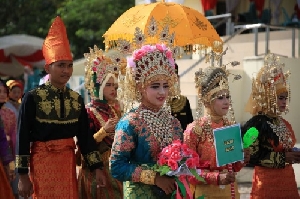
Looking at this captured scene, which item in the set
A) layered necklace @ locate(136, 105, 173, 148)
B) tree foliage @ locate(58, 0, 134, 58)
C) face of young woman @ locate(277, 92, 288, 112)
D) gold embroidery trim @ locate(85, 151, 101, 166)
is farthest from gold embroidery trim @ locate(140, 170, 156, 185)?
tree foliage @ locate(58, 0, 134, 58)

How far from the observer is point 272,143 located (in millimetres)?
6359

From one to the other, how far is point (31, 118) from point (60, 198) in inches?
30.1

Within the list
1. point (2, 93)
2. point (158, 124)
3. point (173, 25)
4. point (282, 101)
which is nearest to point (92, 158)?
point (158, 124)

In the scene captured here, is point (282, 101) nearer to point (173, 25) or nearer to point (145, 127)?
point (173, 25)

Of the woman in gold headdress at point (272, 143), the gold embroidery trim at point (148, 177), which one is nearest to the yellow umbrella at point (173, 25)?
the woman in gold headdress at point (272, 143)

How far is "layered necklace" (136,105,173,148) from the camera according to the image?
4.67 m

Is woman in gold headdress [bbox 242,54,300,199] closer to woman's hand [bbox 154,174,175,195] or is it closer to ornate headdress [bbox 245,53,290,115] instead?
ornate headdress [bbox 245,53,290,115]

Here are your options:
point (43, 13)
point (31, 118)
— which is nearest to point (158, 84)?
point (31, 118)

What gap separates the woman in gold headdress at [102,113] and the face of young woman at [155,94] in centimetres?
174

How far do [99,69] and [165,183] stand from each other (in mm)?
2769

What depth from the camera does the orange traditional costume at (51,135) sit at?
18.8 feet

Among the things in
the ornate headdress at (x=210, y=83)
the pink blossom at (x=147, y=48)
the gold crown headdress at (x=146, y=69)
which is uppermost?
the pink blossom at (x=147, y=48)

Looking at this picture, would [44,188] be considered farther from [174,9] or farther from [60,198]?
[174,9]

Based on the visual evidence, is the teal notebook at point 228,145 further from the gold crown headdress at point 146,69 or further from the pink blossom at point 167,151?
the pink blossom at point 167,151
